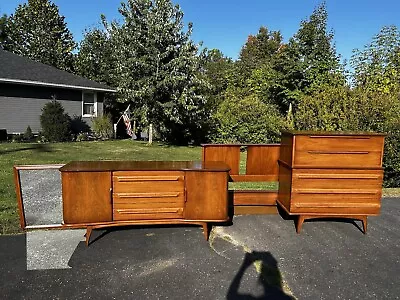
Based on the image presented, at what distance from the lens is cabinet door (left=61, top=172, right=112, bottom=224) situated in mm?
3266

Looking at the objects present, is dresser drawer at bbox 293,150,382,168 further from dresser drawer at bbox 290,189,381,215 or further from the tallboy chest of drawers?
dresser drawer at bbox 290,189,381,215

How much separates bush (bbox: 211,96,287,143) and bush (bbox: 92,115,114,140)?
6.60m

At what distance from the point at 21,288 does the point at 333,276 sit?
2.64 meters

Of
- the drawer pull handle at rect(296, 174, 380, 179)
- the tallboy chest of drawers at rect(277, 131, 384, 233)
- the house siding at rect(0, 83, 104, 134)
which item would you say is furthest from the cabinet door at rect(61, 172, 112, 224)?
the house siding at rect(0, 83, 104, 134)

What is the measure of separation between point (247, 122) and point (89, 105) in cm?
929

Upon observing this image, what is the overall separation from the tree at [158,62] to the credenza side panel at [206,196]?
371 inches

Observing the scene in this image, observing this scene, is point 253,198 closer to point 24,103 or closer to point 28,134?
point 28,134

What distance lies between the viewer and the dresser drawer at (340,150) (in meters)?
3.62

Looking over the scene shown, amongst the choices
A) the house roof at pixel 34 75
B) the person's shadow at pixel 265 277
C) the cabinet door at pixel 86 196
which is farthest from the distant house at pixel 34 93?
the person's shadow at pixel 265 277

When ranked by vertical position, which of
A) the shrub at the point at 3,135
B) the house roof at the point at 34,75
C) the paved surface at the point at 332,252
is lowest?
the paved surface at the point at 332,252

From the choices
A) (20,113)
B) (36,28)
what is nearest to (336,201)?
(20,113)

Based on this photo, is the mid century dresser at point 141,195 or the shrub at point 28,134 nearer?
the mid century dresser at point 141,195

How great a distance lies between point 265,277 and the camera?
2.76 meters

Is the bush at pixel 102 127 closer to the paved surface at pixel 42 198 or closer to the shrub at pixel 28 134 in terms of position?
the shrub at pixel 28 134
